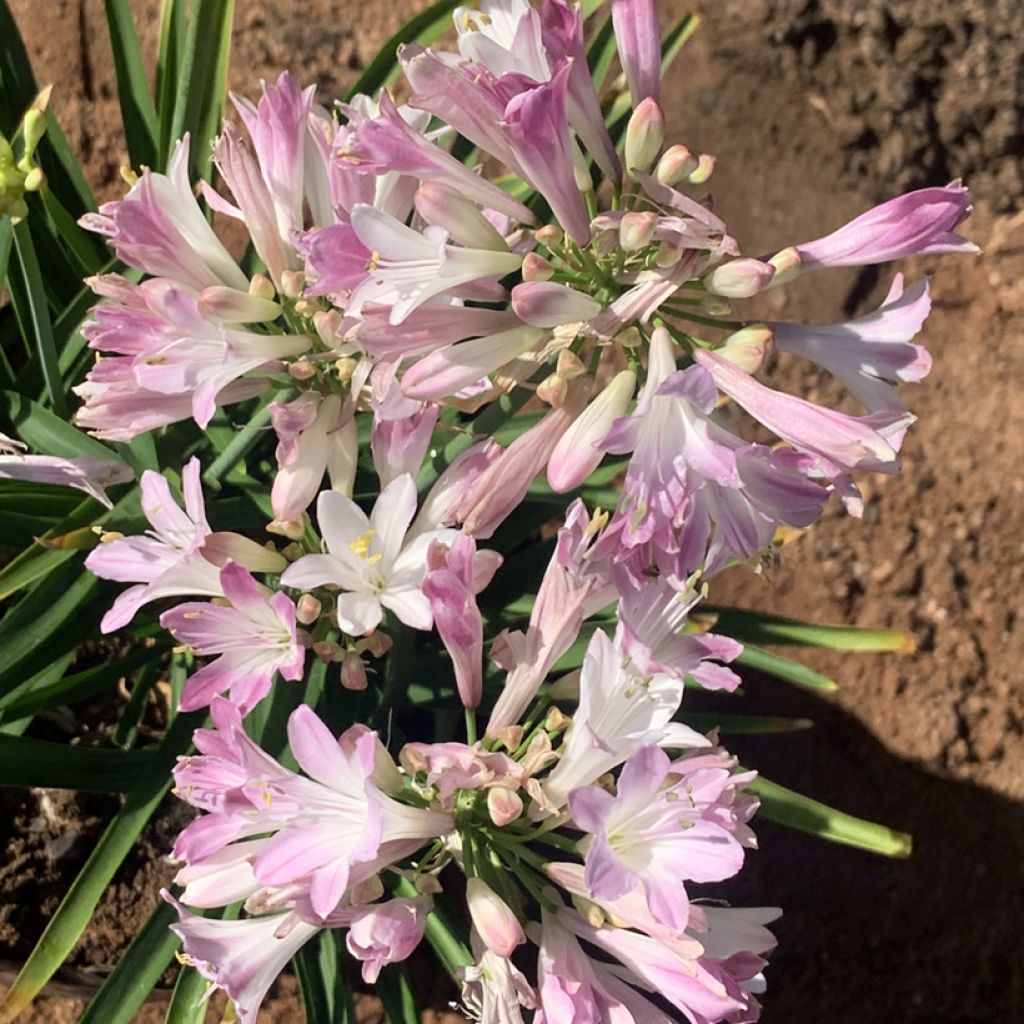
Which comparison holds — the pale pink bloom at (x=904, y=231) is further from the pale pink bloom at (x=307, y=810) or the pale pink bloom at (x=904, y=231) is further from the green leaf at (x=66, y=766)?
the green leaf at (x=66, y=766)

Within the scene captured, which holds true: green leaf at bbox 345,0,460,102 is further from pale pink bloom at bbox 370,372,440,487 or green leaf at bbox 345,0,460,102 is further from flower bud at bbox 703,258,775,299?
flower bud at bbox 703,258,775,299

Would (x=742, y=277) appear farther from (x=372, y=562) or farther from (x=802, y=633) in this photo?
(x=802, y=633)

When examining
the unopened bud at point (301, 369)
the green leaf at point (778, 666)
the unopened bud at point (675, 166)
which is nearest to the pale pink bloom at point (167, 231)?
the unopened bud at point (301, 369)

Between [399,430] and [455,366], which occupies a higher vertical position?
[455,366]

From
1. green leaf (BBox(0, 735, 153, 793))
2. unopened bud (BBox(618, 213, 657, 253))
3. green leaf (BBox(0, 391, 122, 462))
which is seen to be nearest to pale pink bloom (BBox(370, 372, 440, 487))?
unopened bud (BBox(618, 213, 657, 253))

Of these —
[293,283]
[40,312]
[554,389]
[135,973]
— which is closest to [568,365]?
[554,389]
